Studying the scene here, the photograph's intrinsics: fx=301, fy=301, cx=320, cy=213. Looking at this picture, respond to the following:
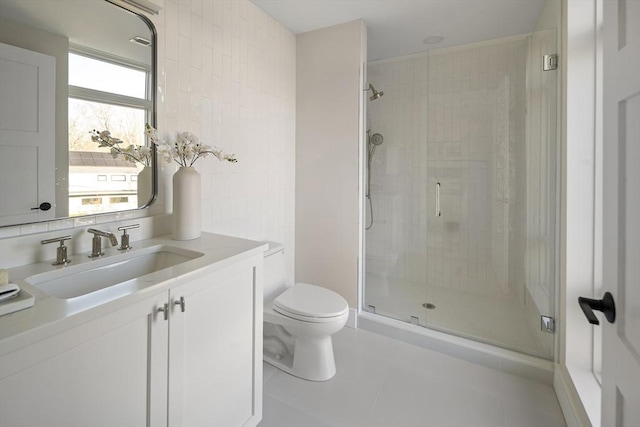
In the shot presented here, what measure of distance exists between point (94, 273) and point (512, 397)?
2.19 m

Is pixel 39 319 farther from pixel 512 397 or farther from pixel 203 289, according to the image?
pixel 512 397

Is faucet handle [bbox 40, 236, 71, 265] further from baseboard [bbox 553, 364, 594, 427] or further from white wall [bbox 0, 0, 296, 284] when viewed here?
baseboard [bbox 553, 364, 594, 427]

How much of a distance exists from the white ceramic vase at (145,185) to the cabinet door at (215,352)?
0.67 m

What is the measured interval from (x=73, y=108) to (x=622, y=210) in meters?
1.86

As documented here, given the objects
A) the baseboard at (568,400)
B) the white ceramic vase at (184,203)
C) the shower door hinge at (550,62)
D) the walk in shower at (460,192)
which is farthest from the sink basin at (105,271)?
the shower door hinge at (550,62)

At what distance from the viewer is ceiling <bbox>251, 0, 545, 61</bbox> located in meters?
2.15

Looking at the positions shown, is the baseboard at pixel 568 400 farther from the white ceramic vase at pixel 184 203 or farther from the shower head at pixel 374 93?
the shower head at pixel 374 93

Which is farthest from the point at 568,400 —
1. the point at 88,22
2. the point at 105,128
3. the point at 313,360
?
the point at 88,22

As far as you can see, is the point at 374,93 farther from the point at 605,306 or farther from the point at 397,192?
the point at 605,306

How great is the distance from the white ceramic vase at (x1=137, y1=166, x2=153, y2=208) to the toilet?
77cm

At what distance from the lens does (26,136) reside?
1.12m

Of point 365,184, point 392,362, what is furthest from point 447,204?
point 392,362

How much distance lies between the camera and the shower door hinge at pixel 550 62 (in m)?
1.83

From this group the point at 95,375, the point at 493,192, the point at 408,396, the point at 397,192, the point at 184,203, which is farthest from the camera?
the point at 397,192
